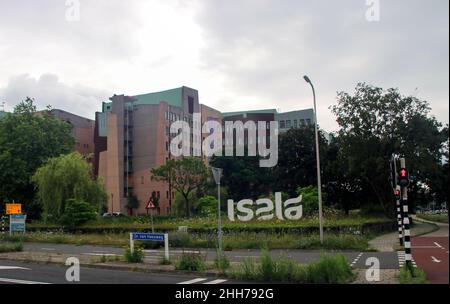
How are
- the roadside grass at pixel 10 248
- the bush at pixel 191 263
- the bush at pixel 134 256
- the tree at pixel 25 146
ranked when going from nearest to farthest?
1. the bush at pixel 191 263
2. the bush at pixel 134 256
3. the roadside grass at pixel 10 248
4. the tree at pixel 25 146

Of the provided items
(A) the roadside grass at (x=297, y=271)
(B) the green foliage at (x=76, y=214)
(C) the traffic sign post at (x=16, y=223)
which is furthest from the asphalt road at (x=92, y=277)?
(B) the green foliage at (x=76, y=214)

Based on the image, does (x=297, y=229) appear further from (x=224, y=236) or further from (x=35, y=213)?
(x=35, y=213)

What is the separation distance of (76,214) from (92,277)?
28.0 meters

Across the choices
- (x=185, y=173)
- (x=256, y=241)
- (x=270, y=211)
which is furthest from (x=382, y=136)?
(x=185, y=173)

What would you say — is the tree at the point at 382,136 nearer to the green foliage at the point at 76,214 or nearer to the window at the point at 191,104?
the green foliage at the point at 76,214

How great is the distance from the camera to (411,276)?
1252cm

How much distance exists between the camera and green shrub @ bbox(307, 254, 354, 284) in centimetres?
1288

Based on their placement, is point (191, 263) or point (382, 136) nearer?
point (191, 263)

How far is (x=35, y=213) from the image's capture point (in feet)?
195

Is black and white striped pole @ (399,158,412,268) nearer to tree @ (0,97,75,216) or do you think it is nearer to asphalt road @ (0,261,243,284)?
asphalt road @ (0,261,243,284)

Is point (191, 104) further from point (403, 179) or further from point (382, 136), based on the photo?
point (403, 179)

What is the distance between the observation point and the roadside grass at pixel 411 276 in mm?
11885

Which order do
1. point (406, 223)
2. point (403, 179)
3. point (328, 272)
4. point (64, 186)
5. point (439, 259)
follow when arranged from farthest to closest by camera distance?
1. point (64, 186)
2. point (439, 259)
3. point (403, 179)
4. point (406, 223)
5. point (328, 272)

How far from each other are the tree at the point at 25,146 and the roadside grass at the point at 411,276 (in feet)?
169
